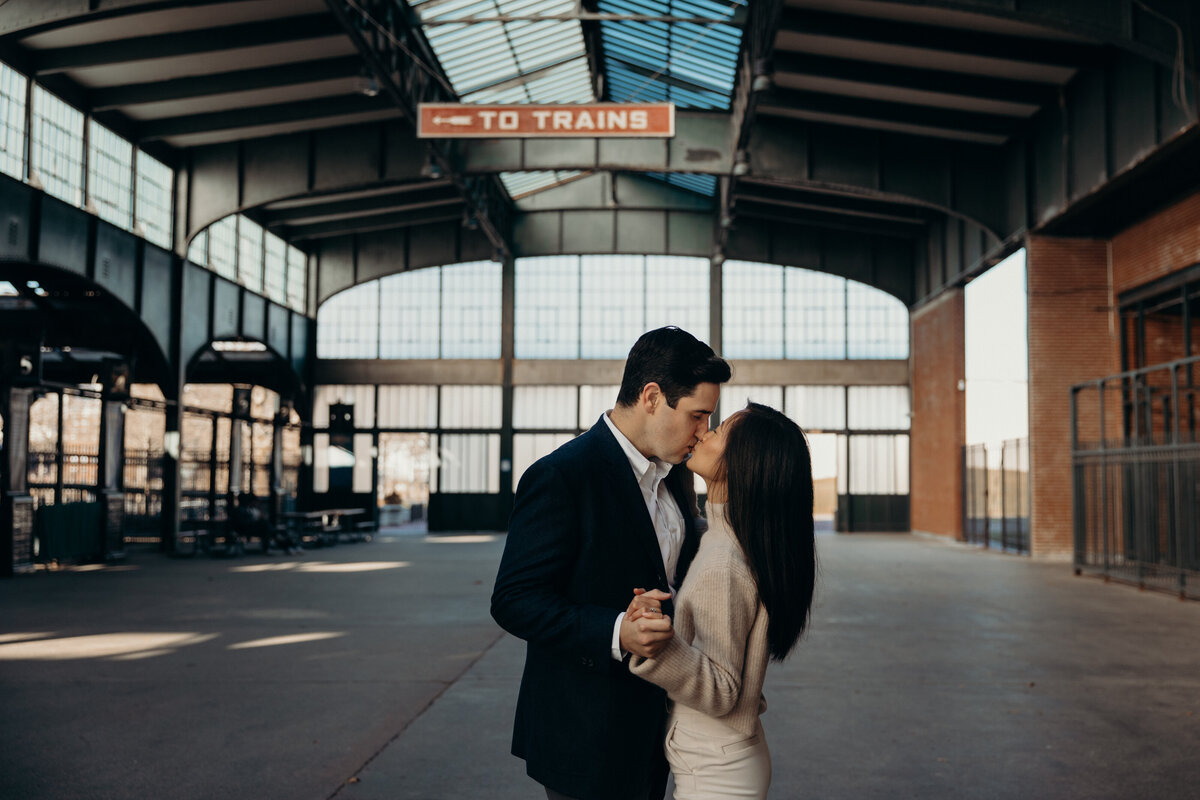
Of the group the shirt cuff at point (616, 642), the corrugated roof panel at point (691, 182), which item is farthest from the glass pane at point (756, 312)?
→ the shirt cuff at point (616, 642)

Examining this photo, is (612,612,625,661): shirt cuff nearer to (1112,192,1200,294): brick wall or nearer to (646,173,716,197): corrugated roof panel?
(1112,192,1200,294): brick wall

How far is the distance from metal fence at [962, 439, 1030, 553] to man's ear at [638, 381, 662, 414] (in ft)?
57.4

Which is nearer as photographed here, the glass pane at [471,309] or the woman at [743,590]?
the woman at [743,590]

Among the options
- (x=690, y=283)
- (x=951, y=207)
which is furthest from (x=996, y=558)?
(x=690, y=283)

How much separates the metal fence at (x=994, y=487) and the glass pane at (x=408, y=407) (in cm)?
1379

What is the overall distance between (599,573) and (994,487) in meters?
21.6

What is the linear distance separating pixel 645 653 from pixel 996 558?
18154mm

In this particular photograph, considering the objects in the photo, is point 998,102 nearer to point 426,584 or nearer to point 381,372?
point 426,584

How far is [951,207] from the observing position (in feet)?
64.0

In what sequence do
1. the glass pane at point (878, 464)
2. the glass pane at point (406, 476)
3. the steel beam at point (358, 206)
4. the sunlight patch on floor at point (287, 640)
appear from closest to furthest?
the sunlight patch on floor at point (287, 640), the steel beam at point (358, 206), the glass pane at point (878, 464), the glass pane at point (406, 476)

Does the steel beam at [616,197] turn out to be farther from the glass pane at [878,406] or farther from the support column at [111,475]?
the support column at [111,475]

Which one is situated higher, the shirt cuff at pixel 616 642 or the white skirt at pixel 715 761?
the shirt cuff at pixel 616 642

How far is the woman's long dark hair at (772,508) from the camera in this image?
2102 millimetres

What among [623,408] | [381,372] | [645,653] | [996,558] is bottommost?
[996,558]
